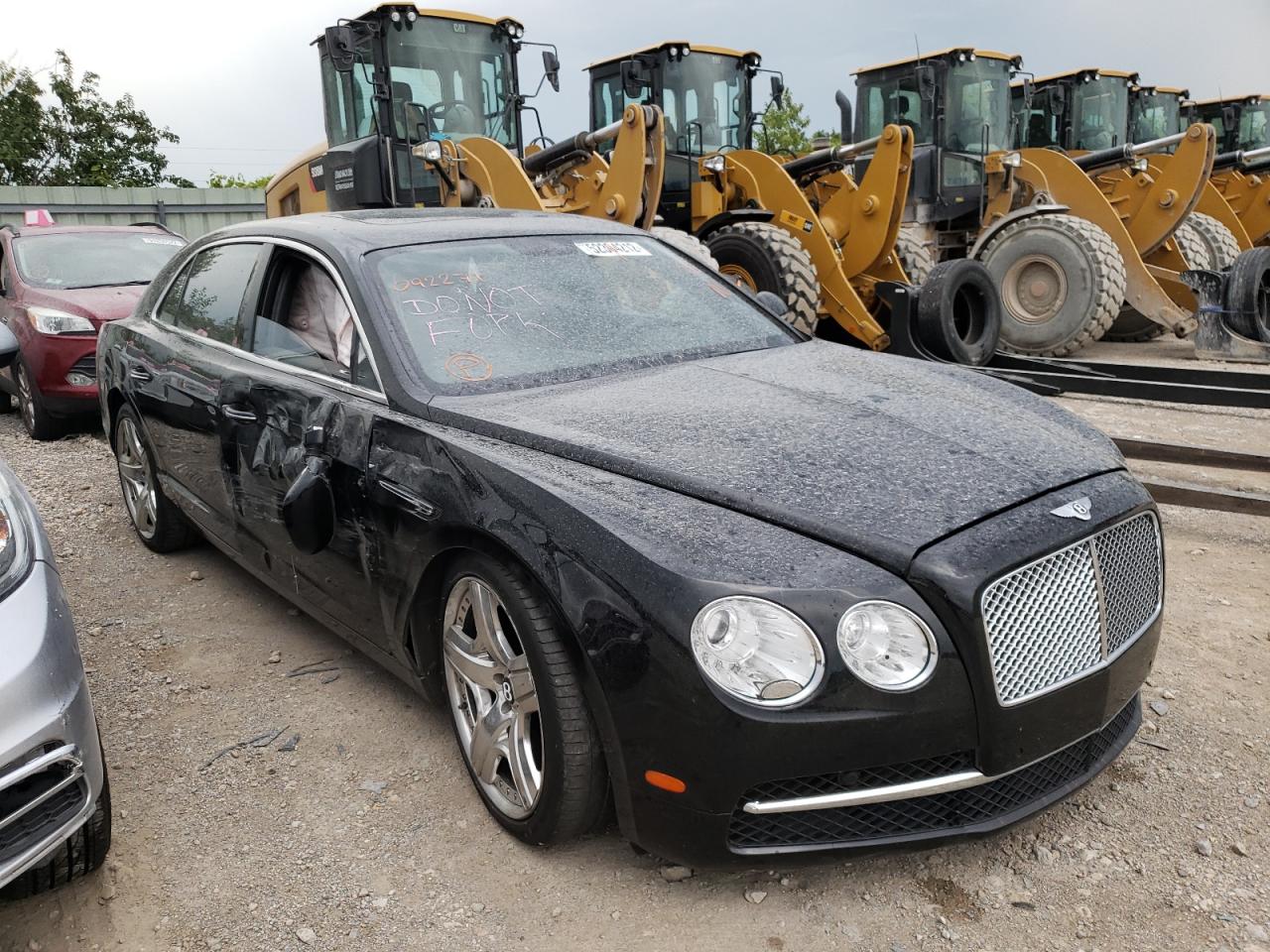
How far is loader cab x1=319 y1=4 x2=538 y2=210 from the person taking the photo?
29.3ft

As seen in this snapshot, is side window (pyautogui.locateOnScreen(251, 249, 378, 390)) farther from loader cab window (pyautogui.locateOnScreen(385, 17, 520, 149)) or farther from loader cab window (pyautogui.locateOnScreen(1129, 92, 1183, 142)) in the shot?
loader cab window (pyautogui.locateOnScreen(1129, 92, 1183, 142))

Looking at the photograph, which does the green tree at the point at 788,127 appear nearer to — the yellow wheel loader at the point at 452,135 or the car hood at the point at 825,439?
the yellow wheel loader at the point at 452,135

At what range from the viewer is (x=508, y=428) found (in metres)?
2.67

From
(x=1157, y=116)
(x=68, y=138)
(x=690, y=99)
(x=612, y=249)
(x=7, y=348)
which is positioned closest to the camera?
(x=7, y=348)

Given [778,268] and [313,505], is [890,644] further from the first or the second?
[778,268]

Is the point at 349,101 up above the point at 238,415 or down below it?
above

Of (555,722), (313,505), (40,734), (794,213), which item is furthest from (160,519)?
(794,213)

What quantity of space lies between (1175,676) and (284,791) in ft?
9.11

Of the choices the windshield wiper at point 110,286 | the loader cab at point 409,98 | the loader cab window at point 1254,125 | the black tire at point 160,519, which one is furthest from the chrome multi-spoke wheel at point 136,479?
the loader cab window at point 1254,125

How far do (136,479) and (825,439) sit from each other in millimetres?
3692

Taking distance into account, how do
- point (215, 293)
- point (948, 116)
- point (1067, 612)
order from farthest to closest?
1. point (948, 116)
2. point (215, 293)
3. point (1067, 612)

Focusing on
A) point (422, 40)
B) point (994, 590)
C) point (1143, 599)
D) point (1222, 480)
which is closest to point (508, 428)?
point (994, 590)

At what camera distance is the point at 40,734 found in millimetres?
2070

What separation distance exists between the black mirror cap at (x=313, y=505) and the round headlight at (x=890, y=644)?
164cm
